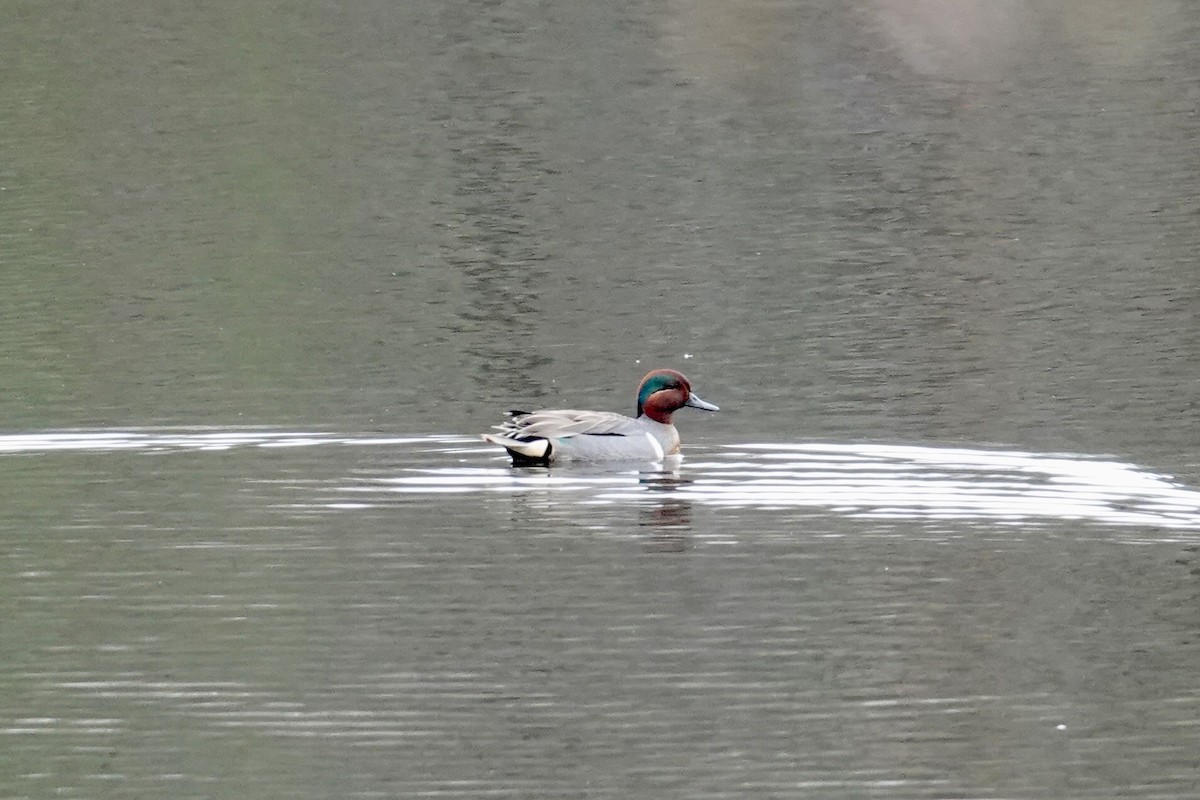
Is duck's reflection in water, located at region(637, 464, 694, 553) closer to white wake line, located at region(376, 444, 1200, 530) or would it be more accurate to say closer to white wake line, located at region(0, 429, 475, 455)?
white wake line, located at region(376, 444, 1200, 530)

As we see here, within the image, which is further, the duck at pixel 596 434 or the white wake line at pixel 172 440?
the white wake line at pixel 172 440

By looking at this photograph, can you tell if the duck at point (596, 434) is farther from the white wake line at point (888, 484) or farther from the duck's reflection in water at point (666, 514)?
the duck's reflection in water at point (666, 514)

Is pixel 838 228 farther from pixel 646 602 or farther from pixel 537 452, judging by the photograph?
pixel 646 602

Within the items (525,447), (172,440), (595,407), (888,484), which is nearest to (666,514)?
(888,484)

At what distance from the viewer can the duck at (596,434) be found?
43.1 ft

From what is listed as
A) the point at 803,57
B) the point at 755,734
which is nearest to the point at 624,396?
the point at 755,734

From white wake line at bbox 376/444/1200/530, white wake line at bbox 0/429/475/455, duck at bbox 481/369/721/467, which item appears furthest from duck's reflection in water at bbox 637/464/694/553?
white wake line at bbox 0/429/475/455

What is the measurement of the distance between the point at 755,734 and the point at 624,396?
7.83 meters

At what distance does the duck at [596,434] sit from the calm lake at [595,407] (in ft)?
0.49

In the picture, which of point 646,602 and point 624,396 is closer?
point 646,602

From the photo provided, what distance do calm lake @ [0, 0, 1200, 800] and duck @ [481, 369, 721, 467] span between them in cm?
15

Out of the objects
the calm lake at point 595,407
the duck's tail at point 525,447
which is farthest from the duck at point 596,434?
the calm lake at point 595,407

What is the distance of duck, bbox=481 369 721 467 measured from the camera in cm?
1314

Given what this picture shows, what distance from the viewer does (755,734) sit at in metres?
8.06
